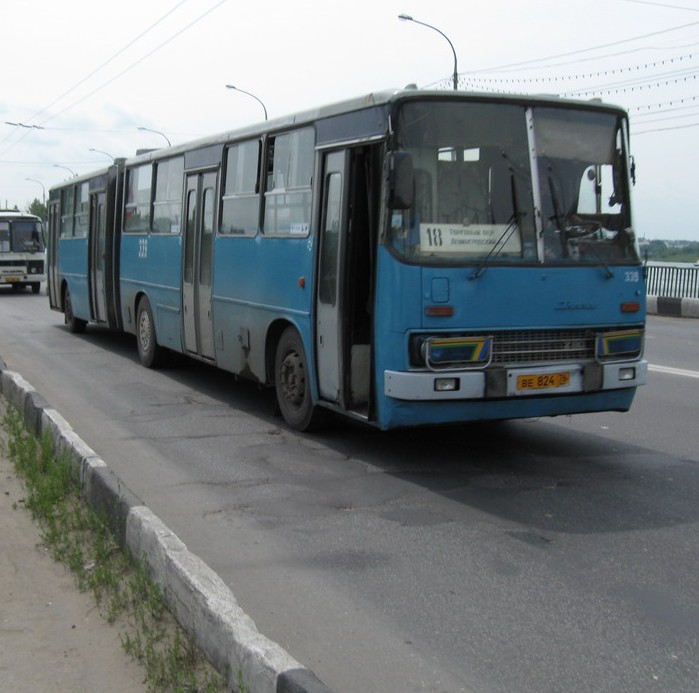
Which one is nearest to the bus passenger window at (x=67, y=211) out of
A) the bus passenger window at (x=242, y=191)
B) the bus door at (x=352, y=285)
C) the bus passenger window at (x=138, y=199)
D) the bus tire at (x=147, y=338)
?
the bus passenger window at (x=138, y=199)

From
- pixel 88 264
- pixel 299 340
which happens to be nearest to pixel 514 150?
pixel 299 340

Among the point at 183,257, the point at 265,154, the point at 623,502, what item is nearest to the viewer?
the point at 623,502

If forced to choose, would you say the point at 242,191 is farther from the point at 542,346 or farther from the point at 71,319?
the point at 71,319

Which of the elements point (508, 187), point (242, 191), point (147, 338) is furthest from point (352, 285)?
point (147, 338)

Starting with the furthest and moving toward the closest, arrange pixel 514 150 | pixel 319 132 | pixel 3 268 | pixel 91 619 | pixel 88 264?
pixel 3 268 → pixel 88 264 → pixel 319 132 → pixel 514 150 → pixel 91 619

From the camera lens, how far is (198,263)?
11.6m

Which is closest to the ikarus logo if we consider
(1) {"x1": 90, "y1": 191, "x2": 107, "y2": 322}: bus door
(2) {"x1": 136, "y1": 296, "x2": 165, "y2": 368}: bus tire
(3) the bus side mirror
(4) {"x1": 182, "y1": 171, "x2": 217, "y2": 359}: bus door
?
(3) the bus side mirror

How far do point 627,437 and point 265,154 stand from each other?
4.28 metres

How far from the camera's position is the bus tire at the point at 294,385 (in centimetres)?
884

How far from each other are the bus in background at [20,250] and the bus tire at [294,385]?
27397mm

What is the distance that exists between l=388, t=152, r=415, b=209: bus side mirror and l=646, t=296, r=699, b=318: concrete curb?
1884 cm

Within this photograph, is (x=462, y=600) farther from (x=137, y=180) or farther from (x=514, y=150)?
(x=137, y=180)

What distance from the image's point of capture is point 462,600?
4.98 m

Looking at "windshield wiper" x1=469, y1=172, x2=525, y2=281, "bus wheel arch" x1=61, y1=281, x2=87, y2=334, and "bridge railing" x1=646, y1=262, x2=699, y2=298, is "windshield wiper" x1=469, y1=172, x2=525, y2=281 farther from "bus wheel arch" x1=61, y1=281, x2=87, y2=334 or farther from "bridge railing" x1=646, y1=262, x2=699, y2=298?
"bridge railing" x1=646, y1=262, x2=699, y2=298
